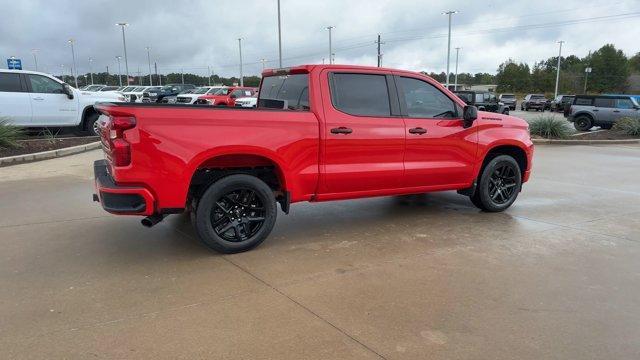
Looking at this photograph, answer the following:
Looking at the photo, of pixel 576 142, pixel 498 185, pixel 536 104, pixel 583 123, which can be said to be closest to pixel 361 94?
pixel 498 185

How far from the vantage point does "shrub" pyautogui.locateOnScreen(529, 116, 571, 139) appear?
17.5 m

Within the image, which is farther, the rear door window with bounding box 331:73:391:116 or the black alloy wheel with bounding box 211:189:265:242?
the rear door window with bounding box 331:73:391:116

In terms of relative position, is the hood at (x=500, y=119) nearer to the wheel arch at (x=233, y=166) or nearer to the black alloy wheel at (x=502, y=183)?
the black alloy wheel at (x=502, y=183)

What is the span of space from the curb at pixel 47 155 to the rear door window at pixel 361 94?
8.73 meters

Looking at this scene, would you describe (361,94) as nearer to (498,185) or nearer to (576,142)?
(498,185)

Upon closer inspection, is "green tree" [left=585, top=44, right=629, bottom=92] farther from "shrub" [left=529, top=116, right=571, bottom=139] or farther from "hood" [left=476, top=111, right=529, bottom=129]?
"hood" [left=476, top=111, right=529, bottom=129]

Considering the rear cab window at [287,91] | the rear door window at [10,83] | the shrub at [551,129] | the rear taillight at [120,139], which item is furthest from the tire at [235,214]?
the shrub at [551,129]

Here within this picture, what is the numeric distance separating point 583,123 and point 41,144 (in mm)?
20679

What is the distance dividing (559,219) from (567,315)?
10.0 feet

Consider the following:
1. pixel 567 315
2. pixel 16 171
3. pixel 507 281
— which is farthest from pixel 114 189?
pixel 16 171

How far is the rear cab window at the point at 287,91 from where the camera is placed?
5.47 m

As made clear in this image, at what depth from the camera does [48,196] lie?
761cm

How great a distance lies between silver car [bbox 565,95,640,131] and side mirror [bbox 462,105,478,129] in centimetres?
1804

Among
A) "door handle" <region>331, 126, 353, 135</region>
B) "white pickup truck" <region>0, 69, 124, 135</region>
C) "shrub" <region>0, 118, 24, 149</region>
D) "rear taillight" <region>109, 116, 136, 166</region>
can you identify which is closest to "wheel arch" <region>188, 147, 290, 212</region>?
"rear taillight" <region>109, 116, 136, 166</region>
